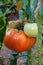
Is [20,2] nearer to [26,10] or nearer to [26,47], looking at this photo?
[26,10]

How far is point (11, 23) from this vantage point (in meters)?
0.67

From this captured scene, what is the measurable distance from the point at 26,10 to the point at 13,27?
8cm

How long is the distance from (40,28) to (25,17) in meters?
0.10

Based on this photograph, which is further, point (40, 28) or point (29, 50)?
point (29, 50)

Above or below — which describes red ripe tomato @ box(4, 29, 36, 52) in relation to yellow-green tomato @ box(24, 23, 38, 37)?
below

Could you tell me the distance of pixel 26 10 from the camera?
64 centimetres

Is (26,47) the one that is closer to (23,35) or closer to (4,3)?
(23,35)

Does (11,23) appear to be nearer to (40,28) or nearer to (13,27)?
(13,27)

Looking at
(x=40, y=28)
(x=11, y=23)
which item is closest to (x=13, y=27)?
(x=11, y=23)

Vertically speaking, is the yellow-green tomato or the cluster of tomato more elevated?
the yellow-green tomato

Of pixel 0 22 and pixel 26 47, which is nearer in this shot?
pixel 0 22

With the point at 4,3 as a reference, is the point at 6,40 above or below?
below

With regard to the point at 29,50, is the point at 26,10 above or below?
above

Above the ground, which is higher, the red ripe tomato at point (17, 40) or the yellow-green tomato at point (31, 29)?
the yellow-green tomato at point (31, 29)
